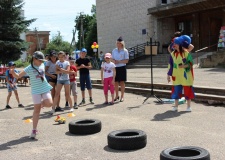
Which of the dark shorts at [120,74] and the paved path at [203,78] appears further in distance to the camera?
the paved path at [203,78]

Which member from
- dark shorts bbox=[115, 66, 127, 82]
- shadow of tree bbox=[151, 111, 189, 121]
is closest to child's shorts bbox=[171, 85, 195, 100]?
shadow of tree bbox=[151, 111, 189, 121]

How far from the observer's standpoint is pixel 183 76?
8.72m

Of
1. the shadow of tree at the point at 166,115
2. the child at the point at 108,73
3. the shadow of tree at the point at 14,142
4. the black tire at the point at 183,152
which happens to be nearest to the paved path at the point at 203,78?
the shadow of tree at the point at 166,115

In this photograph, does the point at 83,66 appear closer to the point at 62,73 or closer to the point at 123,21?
the point at 62,73

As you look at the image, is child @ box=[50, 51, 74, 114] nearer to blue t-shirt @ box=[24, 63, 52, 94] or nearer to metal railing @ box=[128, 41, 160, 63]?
blue t-shirt @ box=[24, 63, 52, 94]

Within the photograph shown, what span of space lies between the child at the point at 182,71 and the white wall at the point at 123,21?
80.4 ft

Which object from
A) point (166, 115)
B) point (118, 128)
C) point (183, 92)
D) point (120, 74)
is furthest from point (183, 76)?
point (120, 74)

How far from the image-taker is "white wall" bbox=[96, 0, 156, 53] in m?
33.8

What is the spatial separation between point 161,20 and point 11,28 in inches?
559

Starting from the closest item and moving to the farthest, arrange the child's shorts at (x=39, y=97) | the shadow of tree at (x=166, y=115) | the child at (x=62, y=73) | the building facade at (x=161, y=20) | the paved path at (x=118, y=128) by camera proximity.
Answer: the paved path at (x=118, y=128), the child's shorts at (x=39, y=97), the shadow of tree at (x=166, y=115), the child at (x=62, y=73), the building facade at (x=161, y=20)

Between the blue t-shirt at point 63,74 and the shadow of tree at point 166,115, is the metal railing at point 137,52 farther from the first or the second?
the shadow of tree at point 166,115

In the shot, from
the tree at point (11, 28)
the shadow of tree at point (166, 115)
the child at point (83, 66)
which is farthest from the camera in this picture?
the tree at point (11, 28)

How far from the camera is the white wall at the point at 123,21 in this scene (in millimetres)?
33812

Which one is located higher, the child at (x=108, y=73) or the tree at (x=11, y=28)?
the tree at (x=11, y=28)
